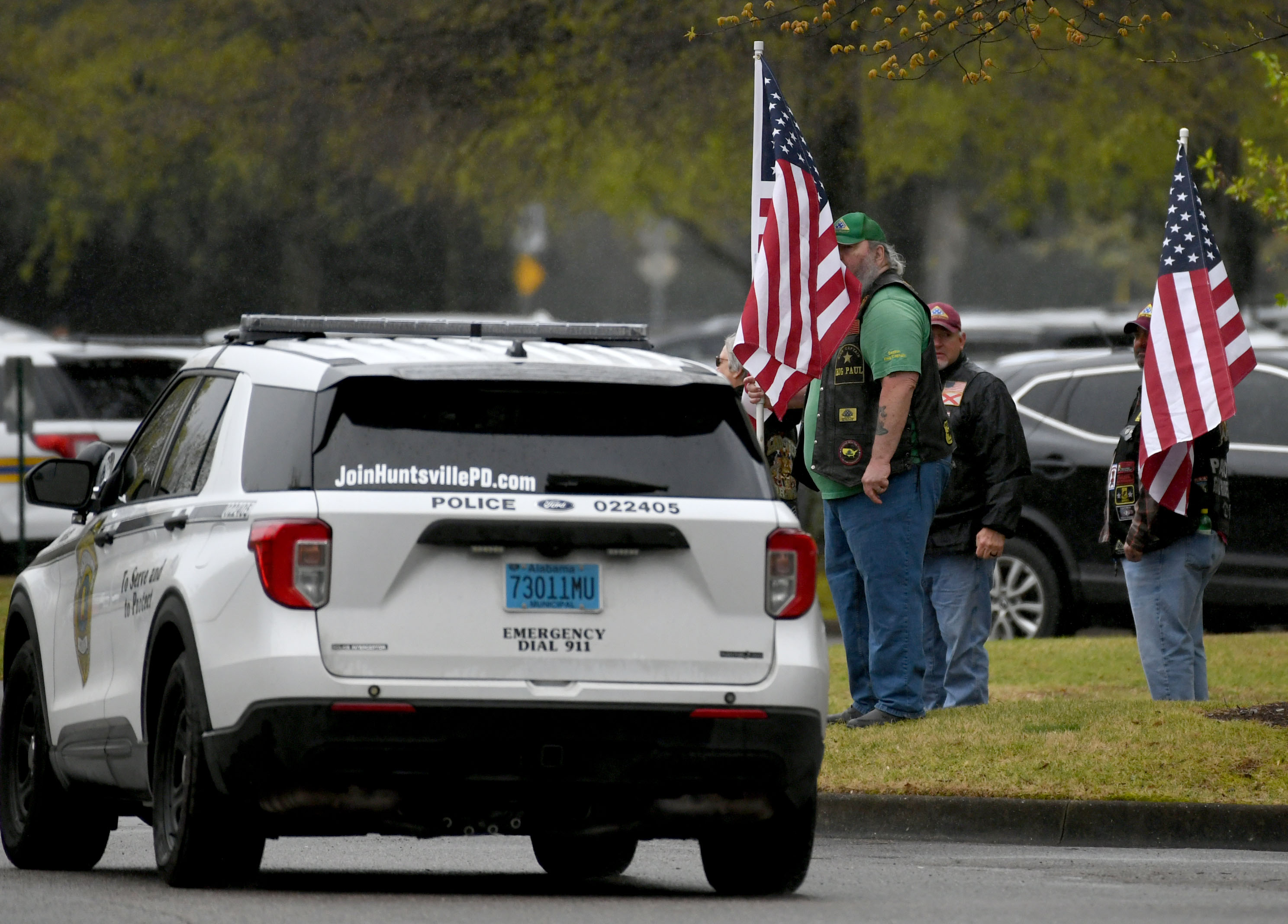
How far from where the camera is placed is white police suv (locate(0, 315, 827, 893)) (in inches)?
249

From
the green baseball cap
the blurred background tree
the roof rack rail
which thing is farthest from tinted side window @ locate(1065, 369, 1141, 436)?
the roof rack rail

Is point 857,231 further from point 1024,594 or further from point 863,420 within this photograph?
point 1024,594

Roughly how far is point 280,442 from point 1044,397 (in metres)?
8.81

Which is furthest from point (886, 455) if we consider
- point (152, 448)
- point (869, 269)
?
point (152, 448)

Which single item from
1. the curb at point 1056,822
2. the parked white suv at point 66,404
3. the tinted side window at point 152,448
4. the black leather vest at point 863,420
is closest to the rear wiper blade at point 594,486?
the tinted side window at point 152,448

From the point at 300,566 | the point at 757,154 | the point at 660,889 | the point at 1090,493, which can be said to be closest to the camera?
the point at 300,566

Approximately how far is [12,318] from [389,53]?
64.5 ft

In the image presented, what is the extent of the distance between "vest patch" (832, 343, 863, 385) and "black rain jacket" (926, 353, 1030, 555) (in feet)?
3.49

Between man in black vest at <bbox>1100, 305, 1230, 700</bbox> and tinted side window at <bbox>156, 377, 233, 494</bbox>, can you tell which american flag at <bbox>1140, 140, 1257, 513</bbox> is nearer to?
man in black vest at <bbox>1100, 305, 1230, 700</bbox>

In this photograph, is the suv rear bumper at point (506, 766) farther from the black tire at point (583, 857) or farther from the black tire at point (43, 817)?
the black tire at point (43, 817)

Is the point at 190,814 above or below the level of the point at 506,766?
below

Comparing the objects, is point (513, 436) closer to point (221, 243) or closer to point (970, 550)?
point (970, 550)

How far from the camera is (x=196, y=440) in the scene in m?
7.21

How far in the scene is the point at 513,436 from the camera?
259 inches
